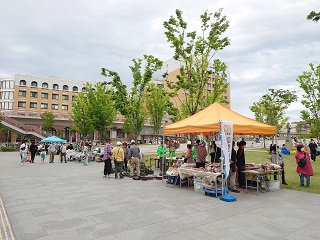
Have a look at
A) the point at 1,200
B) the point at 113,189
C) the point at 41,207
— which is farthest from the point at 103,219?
the point at 1,200

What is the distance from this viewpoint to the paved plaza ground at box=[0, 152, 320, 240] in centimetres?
475

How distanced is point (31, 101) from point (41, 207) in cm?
5869

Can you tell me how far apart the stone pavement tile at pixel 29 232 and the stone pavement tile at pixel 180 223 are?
2.46m

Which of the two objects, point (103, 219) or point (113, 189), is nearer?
point (103, 219)

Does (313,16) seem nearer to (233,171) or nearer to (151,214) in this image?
(233,171)

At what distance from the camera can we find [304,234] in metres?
4.77

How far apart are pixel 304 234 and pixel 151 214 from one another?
Answer: 338 cm

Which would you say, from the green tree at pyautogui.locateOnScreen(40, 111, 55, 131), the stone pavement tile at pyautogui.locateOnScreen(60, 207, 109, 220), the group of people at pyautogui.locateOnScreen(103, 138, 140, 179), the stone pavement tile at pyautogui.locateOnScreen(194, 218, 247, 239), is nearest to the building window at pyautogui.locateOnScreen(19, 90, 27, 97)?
the green tree at pyautogui.locateOnScreen(40, 111, 55, 131)

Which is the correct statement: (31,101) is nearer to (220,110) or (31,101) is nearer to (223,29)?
(223,29)

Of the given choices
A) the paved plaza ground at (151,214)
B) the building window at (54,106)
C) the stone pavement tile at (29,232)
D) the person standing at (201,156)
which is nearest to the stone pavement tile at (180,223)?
the paved plaza ground at (151,214)

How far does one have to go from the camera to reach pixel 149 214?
5926 millimetres

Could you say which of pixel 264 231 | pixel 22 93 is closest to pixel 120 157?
pixel 264 231

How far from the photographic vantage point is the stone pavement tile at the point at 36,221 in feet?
17.0

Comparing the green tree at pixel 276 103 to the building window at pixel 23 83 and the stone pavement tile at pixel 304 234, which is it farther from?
the building window at pixel 23 83
